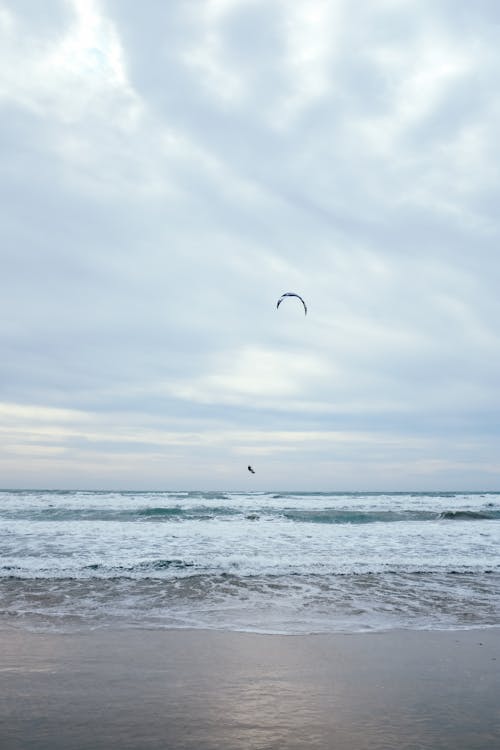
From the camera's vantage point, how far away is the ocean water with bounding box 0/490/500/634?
786cm

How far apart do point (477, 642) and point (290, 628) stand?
2.28 m

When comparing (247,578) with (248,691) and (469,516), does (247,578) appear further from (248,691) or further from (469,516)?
(469,516)

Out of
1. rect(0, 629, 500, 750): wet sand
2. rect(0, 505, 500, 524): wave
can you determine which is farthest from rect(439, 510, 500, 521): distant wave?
rect(0, 629, 500, 750): wet sand

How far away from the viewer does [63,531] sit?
19.3m

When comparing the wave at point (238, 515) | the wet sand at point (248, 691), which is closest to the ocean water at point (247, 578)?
the wet sand at point (248, 691)

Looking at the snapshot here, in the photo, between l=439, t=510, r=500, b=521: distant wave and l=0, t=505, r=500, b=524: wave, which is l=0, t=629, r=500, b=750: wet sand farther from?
l=439, t=510, r=500, b=521: distant wave

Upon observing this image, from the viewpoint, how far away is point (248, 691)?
4.84 metres

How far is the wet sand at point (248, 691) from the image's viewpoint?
3.87 m

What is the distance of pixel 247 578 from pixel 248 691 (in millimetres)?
6639

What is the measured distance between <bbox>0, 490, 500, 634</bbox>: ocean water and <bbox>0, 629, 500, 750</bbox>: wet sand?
840 mm

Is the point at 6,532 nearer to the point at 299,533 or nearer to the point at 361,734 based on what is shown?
the point at 299,533

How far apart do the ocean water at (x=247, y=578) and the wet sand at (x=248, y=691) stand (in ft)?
2.76

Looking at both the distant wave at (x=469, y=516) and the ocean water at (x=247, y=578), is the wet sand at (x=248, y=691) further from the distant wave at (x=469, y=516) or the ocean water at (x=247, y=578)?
the distant wave at (x=469, y=516)

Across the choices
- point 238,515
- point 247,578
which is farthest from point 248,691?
point 238,515
